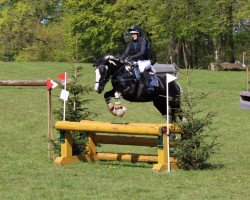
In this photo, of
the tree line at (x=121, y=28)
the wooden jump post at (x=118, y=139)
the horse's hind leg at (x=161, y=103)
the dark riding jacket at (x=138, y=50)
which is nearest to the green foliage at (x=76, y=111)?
the wooden jump post at (x=118, y=139)

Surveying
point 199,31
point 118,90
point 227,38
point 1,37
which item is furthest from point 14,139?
point 1,37

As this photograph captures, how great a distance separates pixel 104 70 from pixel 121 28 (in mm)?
39524

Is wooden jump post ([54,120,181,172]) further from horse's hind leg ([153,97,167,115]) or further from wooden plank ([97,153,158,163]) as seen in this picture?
horse's hind leg ([153,97,167,115])

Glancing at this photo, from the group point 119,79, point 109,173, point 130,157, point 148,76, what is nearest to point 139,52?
point 148,76

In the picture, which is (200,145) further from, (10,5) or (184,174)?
(10,5)

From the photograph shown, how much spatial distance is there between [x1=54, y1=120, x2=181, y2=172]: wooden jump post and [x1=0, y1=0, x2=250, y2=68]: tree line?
27.3 m

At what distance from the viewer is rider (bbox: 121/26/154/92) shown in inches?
421

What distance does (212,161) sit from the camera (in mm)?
11406

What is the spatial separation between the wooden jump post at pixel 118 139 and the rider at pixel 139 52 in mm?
990

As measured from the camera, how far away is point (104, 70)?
33.7 feet

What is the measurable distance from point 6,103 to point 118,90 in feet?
38.0

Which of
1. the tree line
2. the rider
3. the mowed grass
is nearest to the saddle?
the rider

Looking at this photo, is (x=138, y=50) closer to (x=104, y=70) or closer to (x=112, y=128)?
(x=104, y=70)

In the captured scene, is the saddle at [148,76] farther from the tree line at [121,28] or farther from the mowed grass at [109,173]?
the tree line at [121,28]
